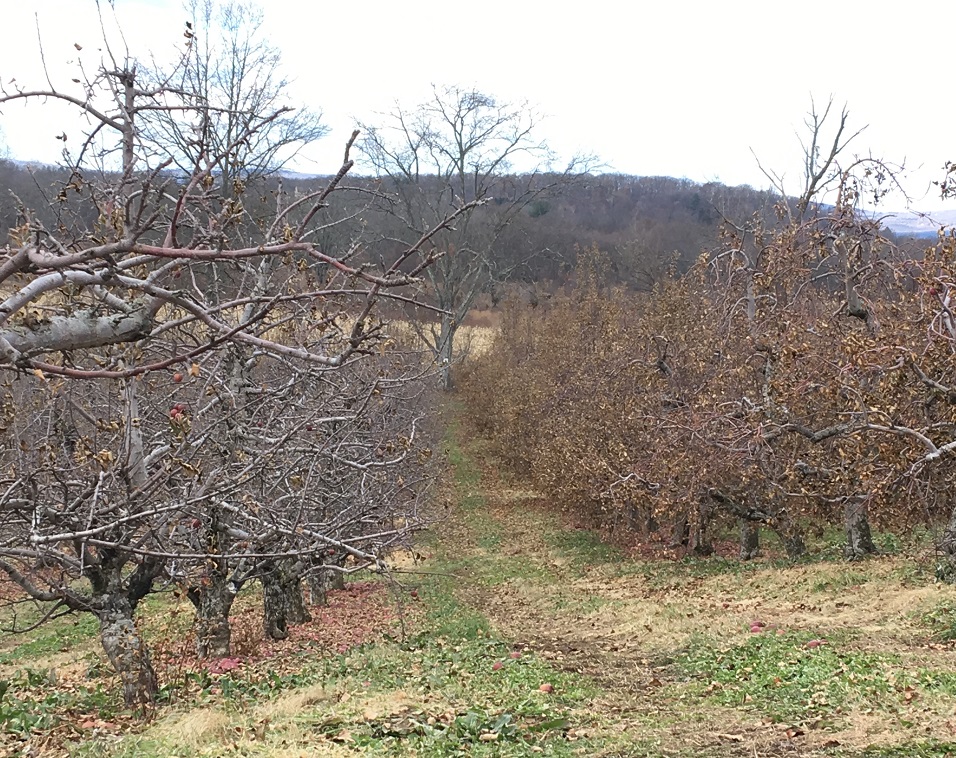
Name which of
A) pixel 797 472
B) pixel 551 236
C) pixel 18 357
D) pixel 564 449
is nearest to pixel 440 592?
pixel 564 449

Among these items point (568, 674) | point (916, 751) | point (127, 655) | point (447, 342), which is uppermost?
point (447, 342)

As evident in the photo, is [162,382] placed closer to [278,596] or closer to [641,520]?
[278,596]

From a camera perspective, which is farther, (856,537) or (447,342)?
(447,342)

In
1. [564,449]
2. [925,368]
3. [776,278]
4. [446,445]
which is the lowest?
[446,445]

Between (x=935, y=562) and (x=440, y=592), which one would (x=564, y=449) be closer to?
(x=440, y=592)

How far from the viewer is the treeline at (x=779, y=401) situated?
1011 centimetres

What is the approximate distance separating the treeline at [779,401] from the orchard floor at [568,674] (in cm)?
128

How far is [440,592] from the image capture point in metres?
15.4

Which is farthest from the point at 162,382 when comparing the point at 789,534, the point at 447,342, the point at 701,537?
the point at 447,342

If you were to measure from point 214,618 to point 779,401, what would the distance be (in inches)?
319

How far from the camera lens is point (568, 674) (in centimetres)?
818

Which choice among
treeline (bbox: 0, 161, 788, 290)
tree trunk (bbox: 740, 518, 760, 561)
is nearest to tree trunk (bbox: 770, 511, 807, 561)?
tree trunk (bbox: 740, 518, 760, 561)

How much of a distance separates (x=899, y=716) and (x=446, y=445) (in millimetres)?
27050

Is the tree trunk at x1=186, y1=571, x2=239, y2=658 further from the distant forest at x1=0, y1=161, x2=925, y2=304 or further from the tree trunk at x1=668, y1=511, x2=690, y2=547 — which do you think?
the distant forest at x1=0, y1=161, x2=925, y2=304
